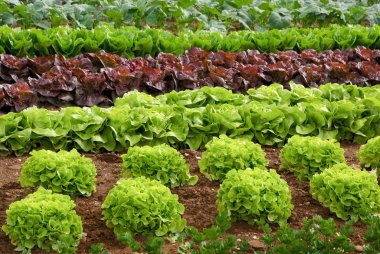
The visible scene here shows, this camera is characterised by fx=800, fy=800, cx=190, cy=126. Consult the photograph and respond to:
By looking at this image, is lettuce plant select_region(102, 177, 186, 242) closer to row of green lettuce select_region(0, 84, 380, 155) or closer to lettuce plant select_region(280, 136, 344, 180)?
lettuce plant select_region(280, 136, 344, 180)

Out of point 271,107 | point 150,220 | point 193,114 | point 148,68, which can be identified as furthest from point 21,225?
point 148,68

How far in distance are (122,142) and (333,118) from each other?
217 centimetres

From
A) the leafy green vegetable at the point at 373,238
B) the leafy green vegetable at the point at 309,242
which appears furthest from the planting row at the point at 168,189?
the leafy green vegetable at the point at 373,238

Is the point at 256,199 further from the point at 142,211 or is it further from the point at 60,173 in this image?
the point at 60,173

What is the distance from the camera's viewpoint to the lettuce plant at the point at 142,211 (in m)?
5.50

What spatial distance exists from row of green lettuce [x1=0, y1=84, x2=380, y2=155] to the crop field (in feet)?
0.05

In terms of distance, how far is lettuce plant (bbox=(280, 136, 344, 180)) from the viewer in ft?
22.4

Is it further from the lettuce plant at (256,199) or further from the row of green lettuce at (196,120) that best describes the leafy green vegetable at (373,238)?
the row of green lettuce at (196,120)

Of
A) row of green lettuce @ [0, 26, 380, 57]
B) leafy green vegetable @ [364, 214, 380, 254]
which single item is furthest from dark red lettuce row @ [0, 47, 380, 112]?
leafy green vegetable @ [364, 214, 380, 254]

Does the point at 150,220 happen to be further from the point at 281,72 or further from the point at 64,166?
the point at 281,72

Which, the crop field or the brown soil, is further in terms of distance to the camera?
the brown soil

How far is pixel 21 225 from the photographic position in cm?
527

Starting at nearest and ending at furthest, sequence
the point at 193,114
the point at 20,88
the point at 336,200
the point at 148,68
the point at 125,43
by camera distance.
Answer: the point at 336,200
the point at 193,114
the point at 20,88
the point at 148,68
the point at 125,43

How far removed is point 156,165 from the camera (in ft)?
21.1
